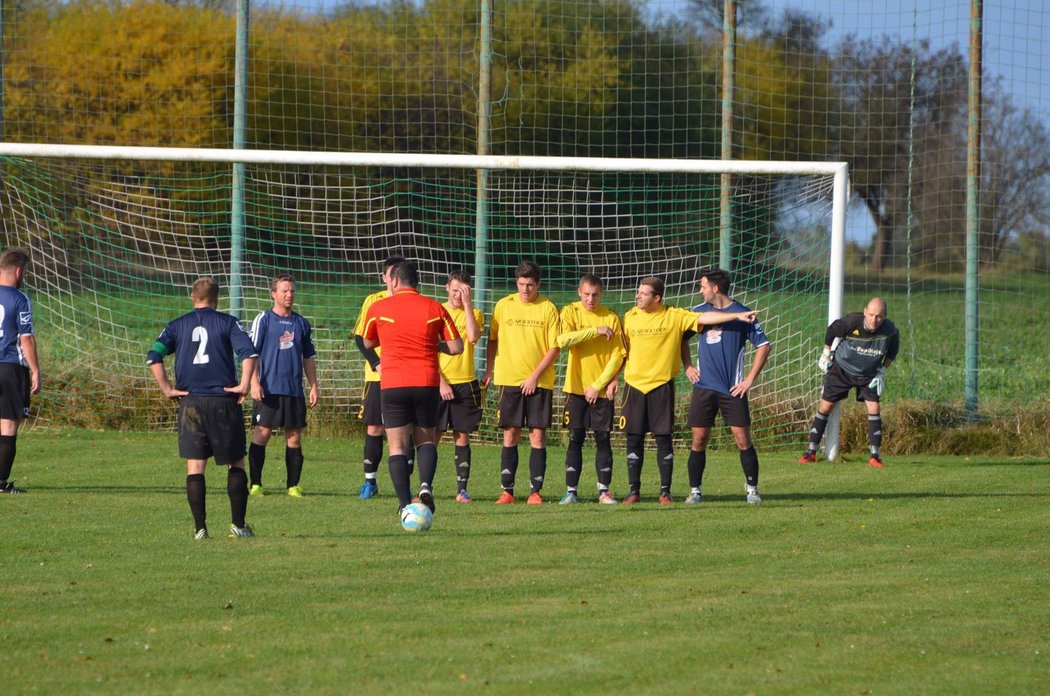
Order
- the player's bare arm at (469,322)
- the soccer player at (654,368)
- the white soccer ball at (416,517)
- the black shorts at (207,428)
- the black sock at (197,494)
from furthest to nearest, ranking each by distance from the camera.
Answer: the soccer player at (654,368), the player's bare arm at (469,322), the white soccer ball at (416,517), the black sock at (197,494), the black shorts at (207,428)

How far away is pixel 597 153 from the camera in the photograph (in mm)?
23203

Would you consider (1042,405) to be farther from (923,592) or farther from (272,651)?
(272,651)

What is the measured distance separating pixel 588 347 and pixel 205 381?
3.49 metres

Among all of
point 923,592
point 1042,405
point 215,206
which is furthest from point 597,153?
point 923,592

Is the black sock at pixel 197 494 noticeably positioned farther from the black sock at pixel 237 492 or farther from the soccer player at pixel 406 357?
the soccer player at pixel 406 357

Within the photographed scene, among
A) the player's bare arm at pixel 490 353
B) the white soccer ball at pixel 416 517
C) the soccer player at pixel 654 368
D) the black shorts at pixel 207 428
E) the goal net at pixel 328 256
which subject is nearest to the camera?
the black shorts at pixel 207 428

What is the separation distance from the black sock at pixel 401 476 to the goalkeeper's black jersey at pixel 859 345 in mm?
6053

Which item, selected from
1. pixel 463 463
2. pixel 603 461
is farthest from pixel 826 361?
pixel 463 463

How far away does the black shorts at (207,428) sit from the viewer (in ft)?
27.6

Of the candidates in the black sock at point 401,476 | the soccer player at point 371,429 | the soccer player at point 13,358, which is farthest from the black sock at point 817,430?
the soccer player at point 13,358

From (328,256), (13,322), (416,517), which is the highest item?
(328,256)

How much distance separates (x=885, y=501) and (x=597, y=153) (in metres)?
13.3

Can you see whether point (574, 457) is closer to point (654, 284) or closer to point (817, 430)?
point (654, 284)

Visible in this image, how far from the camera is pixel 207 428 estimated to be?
8.43 metres
